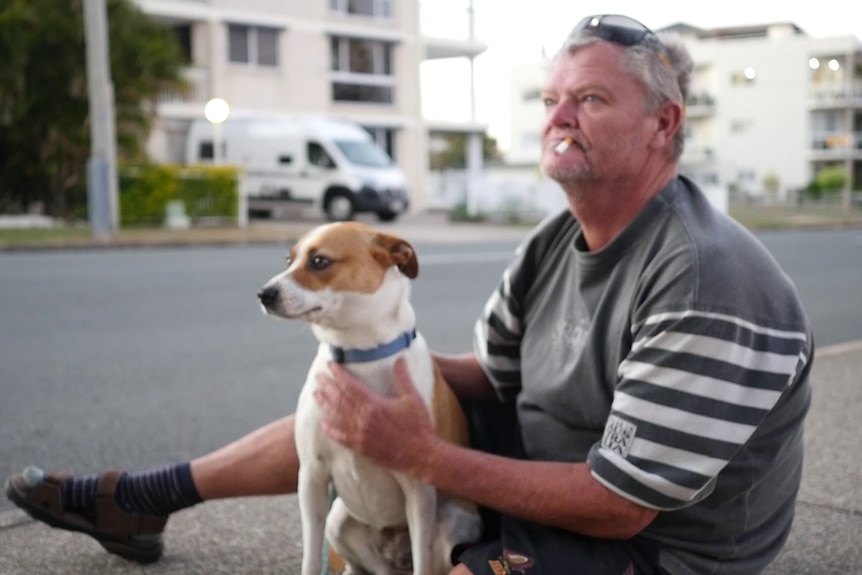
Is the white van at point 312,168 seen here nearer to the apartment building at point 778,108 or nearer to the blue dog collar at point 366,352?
the blue dog collar at point 366,352

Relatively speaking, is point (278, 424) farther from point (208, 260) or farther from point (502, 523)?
point (208, 260)

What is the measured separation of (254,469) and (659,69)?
1.67 m

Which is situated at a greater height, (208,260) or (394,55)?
(394,55)

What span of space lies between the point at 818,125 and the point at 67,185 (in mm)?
55705

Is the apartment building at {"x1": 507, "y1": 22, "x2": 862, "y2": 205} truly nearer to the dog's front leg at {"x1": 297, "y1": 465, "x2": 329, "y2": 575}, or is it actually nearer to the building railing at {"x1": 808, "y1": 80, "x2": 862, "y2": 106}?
the building railing at {"x1": 808, "y1": 80, "x2": 862, "y2": 106}

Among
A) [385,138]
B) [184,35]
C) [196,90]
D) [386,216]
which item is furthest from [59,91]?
[385,138]

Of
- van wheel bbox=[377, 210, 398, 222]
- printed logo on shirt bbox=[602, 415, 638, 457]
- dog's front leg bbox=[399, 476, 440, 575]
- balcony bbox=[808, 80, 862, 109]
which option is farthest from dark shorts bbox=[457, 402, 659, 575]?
balcony bbox=[808, 80, 862, 109]

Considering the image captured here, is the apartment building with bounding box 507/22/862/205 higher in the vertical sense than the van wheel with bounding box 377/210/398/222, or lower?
higher

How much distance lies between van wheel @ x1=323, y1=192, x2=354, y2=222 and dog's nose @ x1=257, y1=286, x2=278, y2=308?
24.4 meters

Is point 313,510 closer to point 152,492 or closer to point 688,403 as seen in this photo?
Result: point 152,492

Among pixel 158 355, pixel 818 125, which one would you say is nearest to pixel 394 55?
pixel 158 355

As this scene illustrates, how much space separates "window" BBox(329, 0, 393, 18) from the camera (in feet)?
122

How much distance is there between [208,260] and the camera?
14.8m

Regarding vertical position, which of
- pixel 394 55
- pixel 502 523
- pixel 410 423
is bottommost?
pixel 502 523
